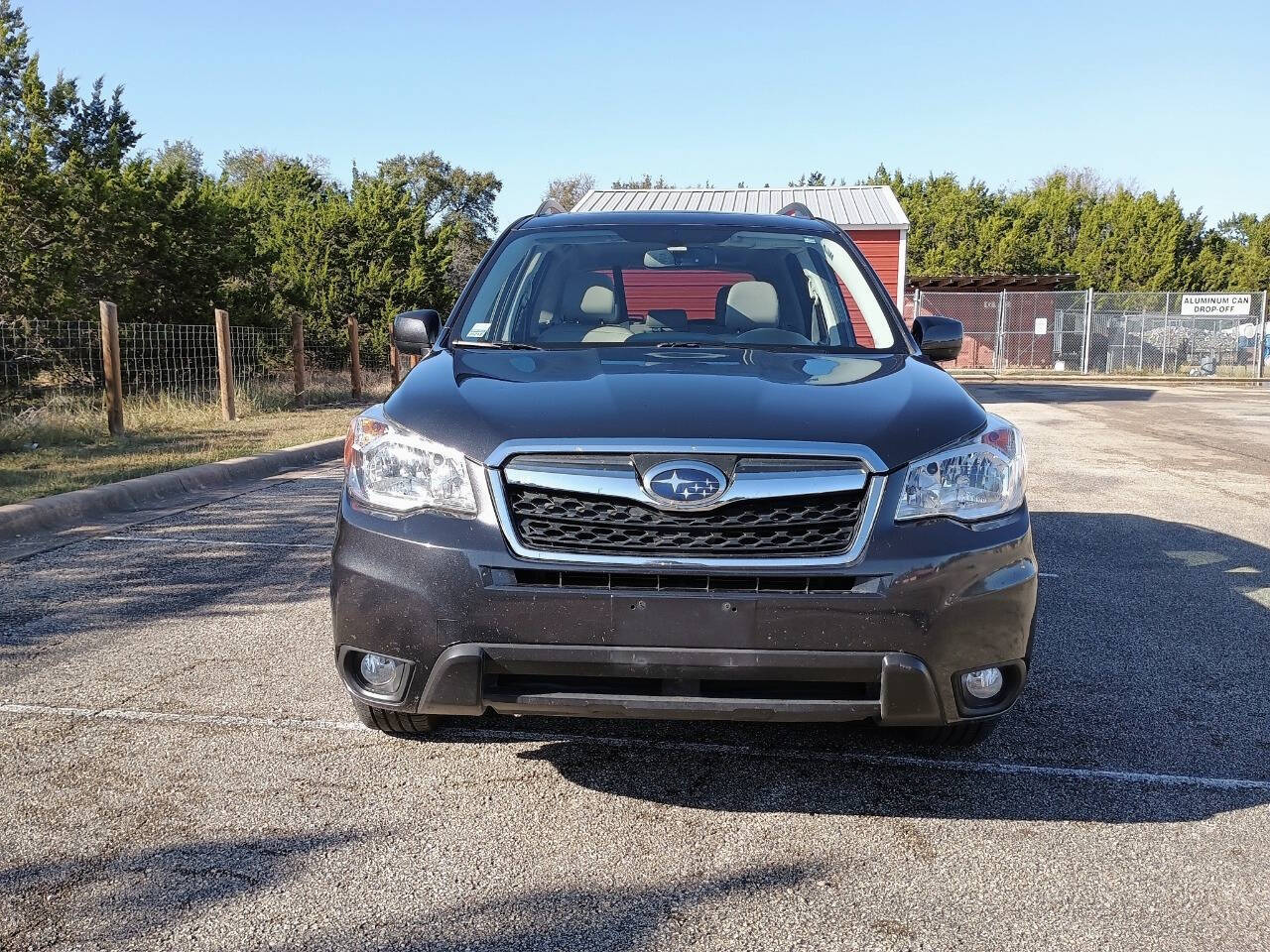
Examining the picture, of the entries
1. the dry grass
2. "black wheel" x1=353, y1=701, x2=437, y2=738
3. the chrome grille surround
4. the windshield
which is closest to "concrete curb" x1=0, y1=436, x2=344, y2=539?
the dry grass

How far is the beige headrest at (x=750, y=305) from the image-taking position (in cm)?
425

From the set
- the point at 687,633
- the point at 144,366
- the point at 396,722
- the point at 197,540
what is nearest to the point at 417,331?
the point at 396,722

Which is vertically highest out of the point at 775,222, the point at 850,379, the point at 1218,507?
the point at 775,222

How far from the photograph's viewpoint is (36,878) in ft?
8.42

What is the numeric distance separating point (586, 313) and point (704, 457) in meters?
1.65

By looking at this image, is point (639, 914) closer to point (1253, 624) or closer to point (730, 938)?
point (730, 938)

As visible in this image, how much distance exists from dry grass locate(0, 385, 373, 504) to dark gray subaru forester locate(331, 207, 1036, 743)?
18.7ft

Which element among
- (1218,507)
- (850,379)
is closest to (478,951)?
(850,379)

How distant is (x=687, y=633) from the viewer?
267 centimetres

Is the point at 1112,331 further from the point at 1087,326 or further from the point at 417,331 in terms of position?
the point at 417,331

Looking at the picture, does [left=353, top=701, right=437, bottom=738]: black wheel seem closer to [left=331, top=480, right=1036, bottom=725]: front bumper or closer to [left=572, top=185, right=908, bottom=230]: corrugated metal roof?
[left=331, top=480, right=1036, bottom=725]: front bumper

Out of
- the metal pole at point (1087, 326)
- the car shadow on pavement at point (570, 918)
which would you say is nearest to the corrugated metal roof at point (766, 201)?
the metal pole at point (1087, 326)

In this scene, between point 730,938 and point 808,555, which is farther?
point 808,555

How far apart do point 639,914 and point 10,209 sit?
15.4 metres
